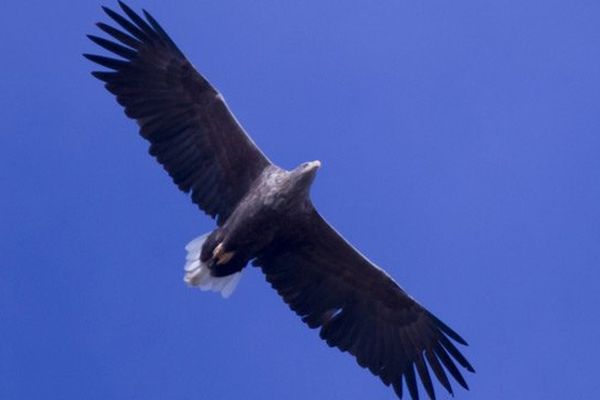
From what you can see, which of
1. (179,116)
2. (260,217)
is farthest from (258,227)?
(179,116)

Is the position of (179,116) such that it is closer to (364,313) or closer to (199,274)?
(199,274)

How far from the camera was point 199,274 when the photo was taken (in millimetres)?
17594

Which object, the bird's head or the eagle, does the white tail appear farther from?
the bird's head

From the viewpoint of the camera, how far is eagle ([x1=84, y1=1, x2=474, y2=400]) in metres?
17.3

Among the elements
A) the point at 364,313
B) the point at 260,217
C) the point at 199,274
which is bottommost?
the point at 199,274

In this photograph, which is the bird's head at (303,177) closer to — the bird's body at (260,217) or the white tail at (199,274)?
the bird's body at (260,217)

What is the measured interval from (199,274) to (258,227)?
93 cm

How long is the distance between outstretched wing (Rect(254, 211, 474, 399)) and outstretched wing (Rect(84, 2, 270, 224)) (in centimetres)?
91

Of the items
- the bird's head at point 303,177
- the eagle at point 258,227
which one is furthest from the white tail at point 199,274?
the bird's head at point 303,177

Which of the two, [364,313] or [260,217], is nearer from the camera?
[260,217]

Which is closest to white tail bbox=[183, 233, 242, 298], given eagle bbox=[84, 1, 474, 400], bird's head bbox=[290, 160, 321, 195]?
eagle bbox=[84, 1, 474, 400]

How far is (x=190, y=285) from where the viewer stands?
57.9 feet

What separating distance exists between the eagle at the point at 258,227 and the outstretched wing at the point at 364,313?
11 mm

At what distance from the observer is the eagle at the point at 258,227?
1727 cm
